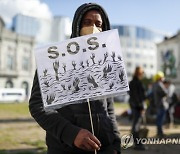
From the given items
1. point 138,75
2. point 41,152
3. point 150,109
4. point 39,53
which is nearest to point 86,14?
point 39,53

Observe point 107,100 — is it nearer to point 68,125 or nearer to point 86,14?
point 68,125

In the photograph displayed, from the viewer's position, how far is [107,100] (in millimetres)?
1981

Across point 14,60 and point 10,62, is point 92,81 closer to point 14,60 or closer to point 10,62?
point 10,62

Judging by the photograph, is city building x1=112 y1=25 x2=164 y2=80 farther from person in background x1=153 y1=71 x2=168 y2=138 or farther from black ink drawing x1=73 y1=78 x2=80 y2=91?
black ink drawing x1=73 y1=78 x2=80 y2=91

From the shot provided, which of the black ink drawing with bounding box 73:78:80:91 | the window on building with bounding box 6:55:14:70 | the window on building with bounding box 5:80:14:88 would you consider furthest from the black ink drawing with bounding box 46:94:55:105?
the window on building with bounding box 5:80:14:88

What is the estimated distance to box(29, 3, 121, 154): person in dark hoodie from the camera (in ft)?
5.41

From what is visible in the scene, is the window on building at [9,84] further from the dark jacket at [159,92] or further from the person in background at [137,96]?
the person in background at [137,96]

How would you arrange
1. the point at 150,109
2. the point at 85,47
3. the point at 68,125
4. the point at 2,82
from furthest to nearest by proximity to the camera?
the point at 2,82 → the point at 150,109 → the point at 85,47 → the point at 68,125

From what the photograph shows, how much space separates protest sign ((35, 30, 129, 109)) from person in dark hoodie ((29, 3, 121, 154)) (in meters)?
0.08

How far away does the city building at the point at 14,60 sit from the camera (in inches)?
2235

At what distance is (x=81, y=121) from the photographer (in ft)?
5.81

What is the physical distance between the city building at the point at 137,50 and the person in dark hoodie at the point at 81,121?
83.0 meters

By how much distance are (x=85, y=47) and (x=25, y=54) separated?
192ft

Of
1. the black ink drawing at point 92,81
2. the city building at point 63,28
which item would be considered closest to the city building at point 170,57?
the city building at point 63,28
